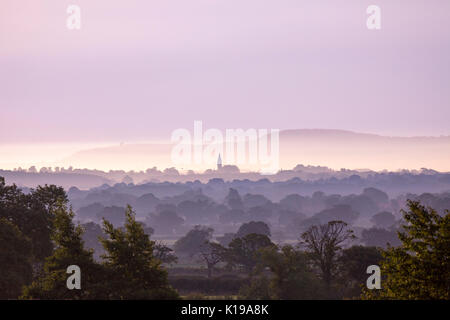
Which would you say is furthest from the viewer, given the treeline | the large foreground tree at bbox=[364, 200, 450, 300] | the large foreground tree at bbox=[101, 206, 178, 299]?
the large foreground tree at bbox=[101, 206, 178, 299]

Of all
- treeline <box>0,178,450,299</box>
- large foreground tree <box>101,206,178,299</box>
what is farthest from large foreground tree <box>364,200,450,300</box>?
large foreground tree <box>101,206,178,299</box>

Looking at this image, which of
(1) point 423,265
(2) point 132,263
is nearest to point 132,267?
(2) point 132,263

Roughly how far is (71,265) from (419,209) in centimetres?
2363

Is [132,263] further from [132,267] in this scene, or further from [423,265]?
[423,265]

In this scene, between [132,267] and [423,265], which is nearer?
[423,265]

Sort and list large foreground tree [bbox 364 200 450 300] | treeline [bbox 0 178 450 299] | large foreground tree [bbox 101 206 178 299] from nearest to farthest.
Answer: large foreground tree [bbox 364 200 450 300], treeline [bbox 0 178 450 299], large foreground tree [bbox 101 206 178 299]

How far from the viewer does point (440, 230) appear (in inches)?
1208

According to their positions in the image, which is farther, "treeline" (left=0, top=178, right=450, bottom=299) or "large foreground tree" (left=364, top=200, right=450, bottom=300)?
"treeline" (left=0, top=178, right=450, bottom=299)

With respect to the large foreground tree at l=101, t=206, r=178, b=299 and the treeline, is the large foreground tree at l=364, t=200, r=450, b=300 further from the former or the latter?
the large foreground tree at l=101, t=206, r=178, b=299

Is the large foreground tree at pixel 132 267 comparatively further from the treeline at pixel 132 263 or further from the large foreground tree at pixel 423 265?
the large foreground tree at pixel 423 265
